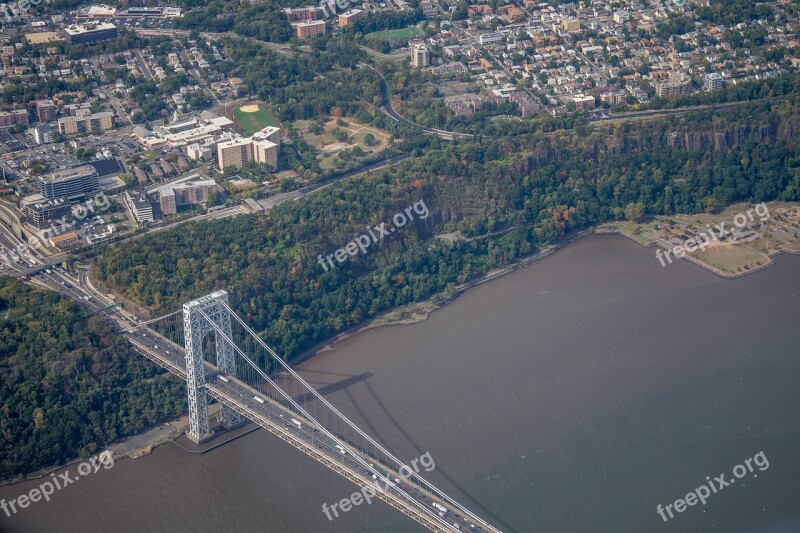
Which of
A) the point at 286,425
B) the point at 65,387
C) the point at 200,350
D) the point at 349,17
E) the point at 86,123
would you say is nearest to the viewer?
the point at 286,425

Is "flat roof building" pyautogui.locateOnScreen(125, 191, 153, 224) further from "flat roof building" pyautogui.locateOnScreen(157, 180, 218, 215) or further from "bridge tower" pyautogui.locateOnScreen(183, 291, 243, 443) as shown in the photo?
"bridge tower" pyautogui.locateOnScreen(183, 291, 243, 443)

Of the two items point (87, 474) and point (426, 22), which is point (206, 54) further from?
point (87, 474)

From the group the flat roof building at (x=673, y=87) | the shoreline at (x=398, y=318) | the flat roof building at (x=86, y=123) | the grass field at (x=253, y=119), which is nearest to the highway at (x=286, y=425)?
the shoreline at (x=398, y=318)

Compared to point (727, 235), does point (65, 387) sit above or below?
above

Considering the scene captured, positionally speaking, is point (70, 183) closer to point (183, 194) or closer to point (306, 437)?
point (183, 194)

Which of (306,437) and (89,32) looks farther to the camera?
(89,32)

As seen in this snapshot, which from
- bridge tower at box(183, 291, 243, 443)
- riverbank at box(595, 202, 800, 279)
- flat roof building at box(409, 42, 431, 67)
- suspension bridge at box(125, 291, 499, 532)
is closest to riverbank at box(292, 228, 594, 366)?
suspension bridge at box(125, 291, 499, 532)

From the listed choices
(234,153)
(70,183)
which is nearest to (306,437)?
(70,183)
